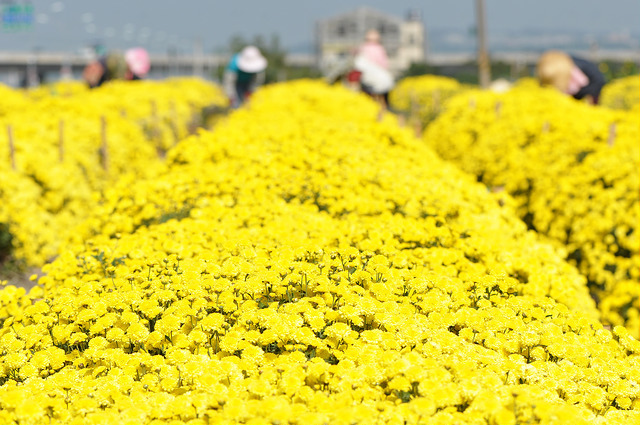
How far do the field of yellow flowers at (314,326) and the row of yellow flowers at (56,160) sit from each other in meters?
3.01

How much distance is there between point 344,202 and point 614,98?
68.9ft

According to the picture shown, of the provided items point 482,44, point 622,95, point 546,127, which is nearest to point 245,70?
point 546,127

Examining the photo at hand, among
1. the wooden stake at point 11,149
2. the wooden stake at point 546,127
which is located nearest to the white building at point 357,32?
the wooden stake at point 546,127

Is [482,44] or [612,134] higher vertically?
[482,44]

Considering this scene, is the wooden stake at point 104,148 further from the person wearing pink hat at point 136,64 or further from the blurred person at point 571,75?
the person wearing pink hat at point 136,64

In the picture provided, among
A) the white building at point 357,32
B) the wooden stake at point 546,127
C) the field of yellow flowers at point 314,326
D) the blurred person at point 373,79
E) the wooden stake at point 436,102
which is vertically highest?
the white building at point 357,32

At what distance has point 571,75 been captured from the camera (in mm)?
15055

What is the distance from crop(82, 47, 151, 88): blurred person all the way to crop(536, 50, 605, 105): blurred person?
1595 cm

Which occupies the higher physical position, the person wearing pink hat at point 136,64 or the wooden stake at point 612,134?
the person wearing pink hat at point 136,64

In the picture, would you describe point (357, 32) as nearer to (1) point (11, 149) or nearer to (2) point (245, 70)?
(2) point (245, 70)

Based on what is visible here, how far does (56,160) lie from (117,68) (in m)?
15.6

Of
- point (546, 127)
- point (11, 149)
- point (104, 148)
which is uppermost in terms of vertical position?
point (11, 149)

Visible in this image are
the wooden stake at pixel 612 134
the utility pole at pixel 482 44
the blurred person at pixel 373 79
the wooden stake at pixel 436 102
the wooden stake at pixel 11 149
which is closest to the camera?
the wooden stake at pixel 11 149

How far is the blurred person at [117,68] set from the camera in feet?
78.9
